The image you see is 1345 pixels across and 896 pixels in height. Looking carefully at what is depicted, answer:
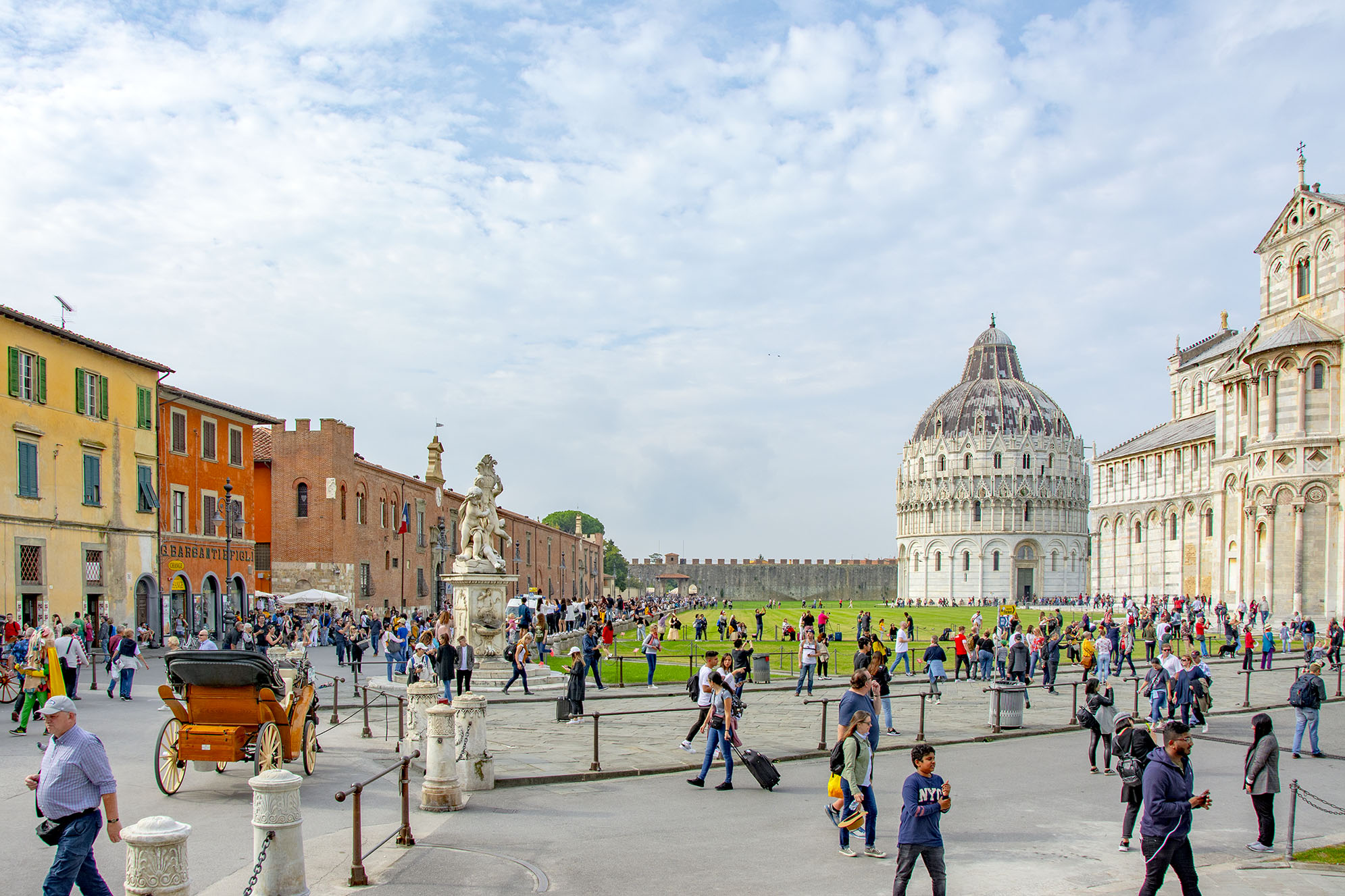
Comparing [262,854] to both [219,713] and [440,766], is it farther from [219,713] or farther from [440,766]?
[219,713]

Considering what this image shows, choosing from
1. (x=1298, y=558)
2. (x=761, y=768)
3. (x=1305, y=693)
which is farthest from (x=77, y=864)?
(x=1298, y=558)

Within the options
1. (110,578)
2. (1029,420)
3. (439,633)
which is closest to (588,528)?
(1029,420)

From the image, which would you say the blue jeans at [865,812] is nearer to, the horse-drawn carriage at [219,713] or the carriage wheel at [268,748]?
the carriage wheel at [268,748]

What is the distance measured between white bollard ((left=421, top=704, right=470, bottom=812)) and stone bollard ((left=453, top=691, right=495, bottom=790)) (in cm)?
50

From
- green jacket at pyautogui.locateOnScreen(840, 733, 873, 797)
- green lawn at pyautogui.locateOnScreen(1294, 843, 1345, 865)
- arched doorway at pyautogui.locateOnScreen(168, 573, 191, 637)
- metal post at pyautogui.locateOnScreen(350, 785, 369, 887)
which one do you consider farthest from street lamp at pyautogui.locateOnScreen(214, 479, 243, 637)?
green lawn at pyautogui.locateOnScreen(1294, 843, 1345, 865)

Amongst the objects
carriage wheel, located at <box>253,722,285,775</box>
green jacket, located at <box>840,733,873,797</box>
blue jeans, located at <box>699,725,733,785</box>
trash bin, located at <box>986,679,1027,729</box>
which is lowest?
trash bin, located at <box>986,679,1027,729</box>

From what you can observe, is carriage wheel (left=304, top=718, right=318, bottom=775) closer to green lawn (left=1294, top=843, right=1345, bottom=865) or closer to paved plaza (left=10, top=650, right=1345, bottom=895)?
paved plaza (left=10, top=650, right=1345, bottom=895)

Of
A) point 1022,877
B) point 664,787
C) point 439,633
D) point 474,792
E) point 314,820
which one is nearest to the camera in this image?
point 1022,877

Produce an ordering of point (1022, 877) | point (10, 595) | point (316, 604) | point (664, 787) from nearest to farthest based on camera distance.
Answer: point (1022, 877)
point (664, 787)
point (10, 595)
point (316, 604)

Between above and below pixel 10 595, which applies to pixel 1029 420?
above

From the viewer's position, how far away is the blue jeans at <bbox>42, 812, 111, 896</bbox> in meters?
6.05

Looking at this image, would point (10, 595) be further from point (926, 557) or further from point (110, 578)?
point (926, 557)

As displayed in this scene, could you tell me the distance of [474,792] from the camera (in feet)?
36.5

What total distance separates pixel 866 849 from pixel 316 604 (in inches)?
1328
